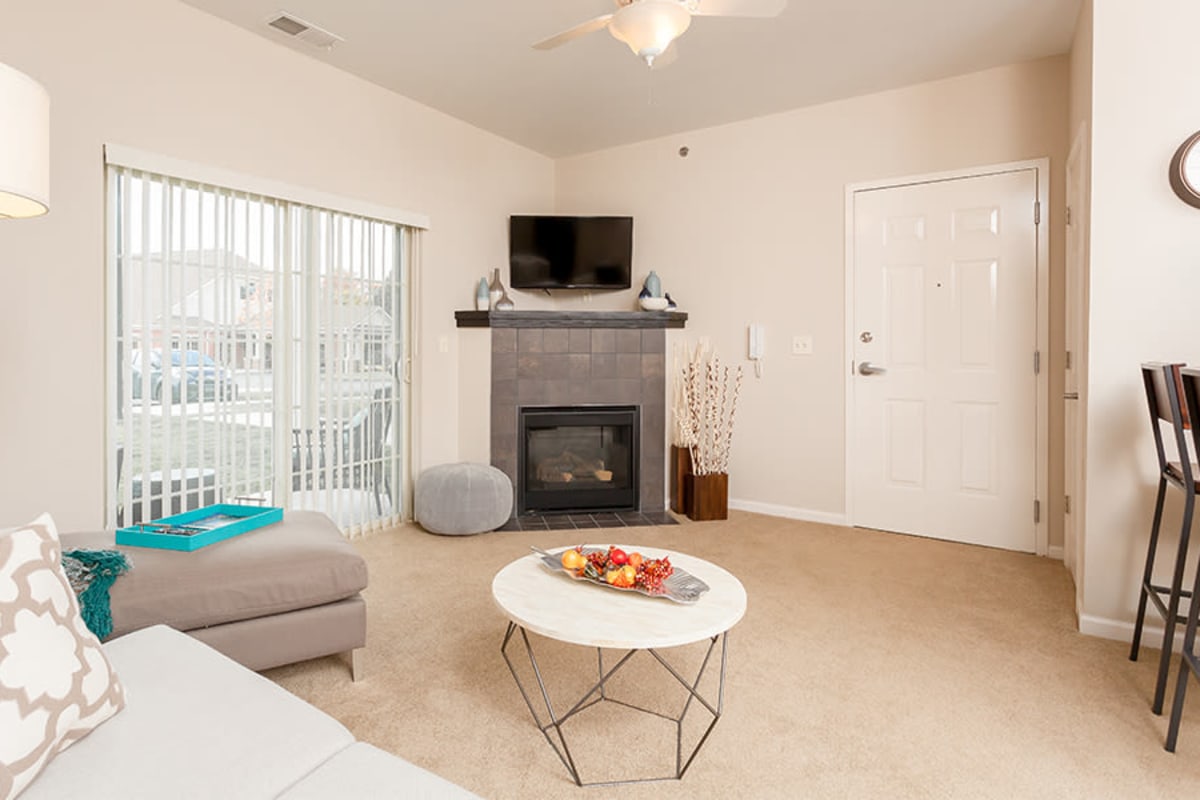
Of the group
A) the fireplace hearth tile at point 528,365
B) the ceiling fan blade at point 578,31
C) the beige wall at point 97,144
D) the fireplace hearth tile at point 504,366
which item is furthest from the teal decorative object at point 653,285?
the ceiling fan blade at point 578,31

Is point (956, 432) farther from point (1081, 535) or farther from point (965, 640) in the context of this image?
point (965, 640)

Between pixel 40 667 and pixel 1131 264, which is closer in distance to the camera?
pixel 40 667

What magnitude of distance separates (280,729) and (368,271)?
3.11 m

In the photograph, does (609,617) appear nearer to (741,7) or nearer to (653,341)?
(741,7)

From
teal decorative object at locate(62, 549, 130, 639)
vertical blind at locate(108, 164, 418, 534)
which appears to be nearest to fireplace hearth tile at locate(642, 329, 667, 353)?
vertical blind at locate(108, 164, 418, 534)

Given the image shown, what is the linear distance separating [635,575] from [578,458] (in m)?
2.68

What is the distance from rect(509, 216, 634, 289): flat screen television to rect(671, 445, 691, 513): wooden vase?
1284mm

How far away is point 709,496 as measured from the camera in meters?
4.15

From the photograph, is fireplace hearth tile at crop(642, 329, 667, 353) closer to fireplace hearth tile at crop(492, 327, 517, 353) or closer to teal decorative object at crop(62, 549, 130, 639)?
fireplace hearth tile at crop(492, 327, 517, 353)

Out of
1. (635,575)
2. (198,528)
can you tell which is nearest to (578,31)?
(635,575)

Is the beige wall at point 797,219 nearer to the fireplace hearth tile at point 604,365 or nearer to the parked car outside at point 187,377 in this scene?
the fireplace hearth tile at point 604,365

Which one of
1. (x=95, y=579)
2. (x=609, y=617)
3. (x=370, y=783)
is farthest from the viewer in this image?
(x=95, y=579)

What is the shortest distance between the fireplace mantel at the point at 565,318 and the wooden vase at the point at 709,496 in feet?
3.52

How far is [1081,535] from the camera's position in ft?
8.45
